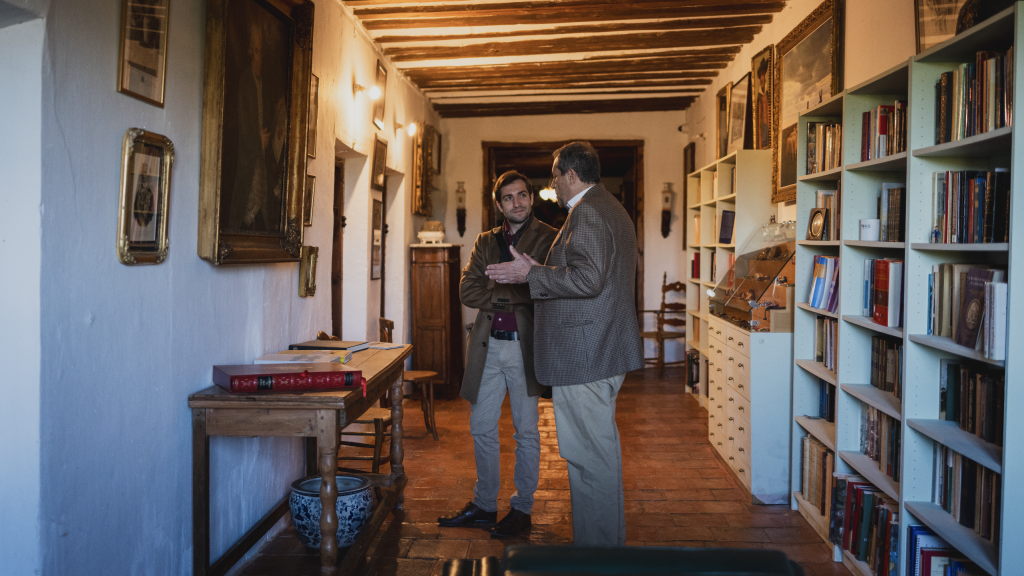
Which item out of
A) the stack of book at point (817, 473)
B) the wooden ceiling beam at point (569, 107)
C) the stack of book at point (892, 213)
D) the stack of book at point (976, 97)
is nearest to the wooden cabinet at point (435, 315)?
the wooden ceiling beam at point (569, 107)

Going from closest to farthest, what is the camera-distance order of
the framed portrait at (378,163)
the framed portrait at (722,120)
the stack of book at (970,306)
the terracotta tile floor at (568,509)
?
the stack of book at (970,306), the terracotta tile floor at (568,509), the framed portrait at (378,163), the framed portrait at (722,120)

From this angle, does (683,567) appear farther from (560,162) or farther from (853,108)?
(853,108)

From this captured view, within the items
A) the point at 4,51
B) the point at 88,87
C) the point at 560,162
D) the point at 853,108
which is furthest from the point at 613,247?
the point at 4,51

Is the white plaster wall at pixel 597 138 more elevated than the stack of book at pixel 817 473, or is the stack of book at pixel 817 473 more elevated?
the white plaster wall at pixel 597 138

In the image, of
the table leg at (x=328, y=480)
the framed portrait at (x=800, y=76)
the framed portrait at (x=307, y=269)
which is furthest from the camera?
the framed portrait at (x=800, y=76)

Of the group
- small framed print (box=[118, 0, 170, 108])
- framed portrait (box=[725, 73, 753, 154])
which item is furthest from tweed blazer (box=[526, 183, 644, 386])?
framed portrait (box=[725, 73, 753, 154])

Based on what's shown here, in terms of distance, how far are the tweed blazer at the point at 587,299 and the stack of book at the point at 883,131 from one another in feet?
3.93

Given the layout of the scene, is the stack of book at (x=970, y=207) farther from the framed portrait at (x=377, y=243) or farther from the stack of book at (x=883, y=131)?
the framed portrait at (x=377, y=243)

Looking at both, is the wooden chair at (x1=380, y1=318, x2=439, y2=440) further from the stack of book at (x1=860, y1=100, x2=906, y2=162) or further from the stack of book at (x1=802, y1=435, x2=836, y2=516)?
the stack of book at (x1=860, y1=100, x2=906, y2=162)

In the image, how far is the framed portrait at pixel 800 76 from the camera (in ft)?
14.3

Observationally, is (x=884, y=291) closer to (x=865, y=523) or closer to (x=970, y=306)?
(x=970, y=306)

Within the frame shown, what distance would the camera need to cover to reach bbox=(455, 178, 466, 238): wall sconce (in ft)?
29.8

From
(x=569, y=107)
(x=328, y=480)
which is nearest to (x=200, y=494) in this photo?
(x=328, y=480)

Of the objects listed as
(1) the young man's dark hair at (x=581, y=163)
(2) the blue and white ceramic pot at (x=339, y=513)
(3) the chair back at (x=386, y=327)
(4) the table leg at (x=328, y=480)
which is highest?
(1) the young man's dark hair at (x=581, y=163)
